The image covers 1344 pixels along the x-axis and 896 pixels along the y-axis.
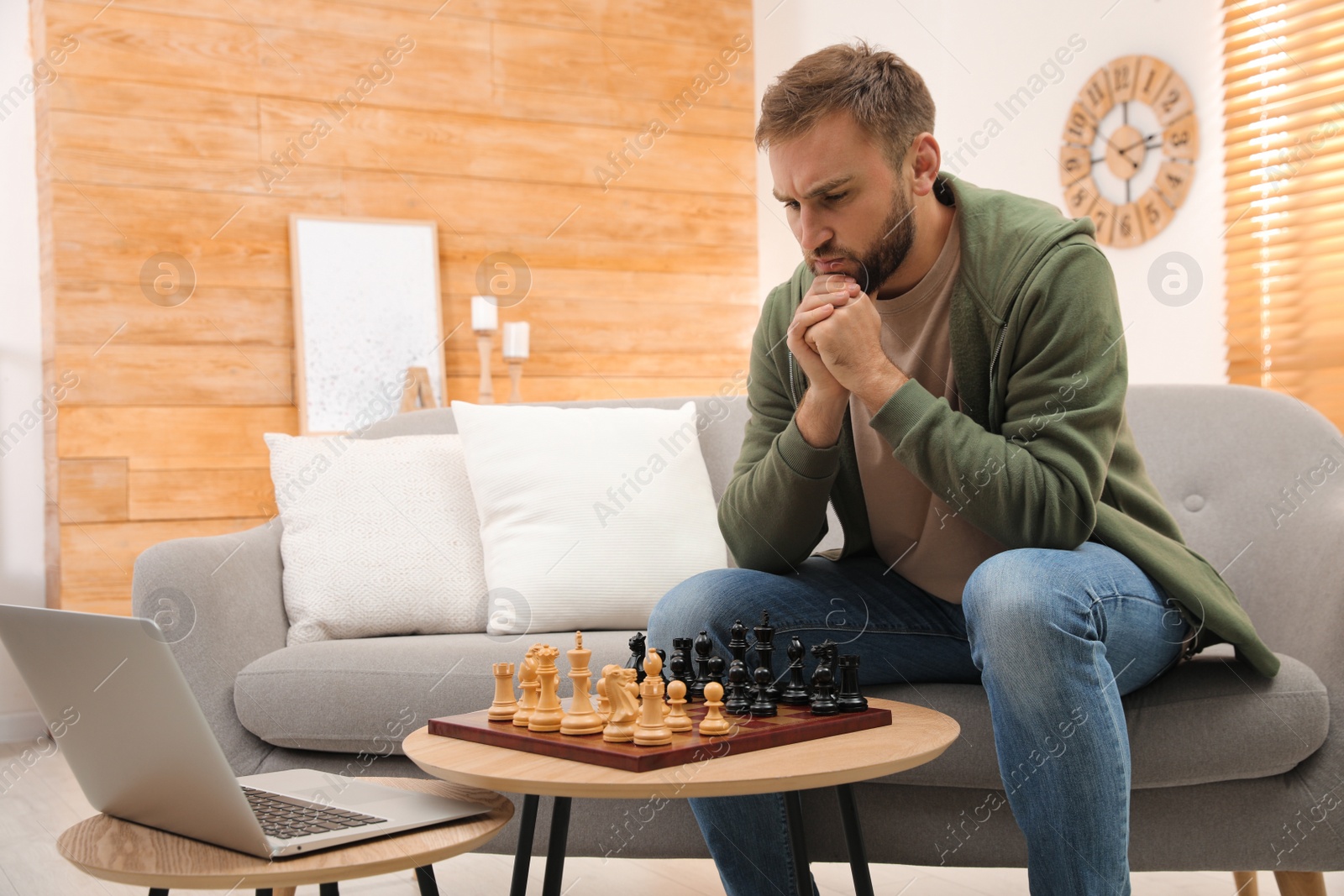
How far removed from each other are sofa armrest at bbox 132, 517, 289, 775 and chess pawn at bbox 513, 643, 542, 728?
75 cm

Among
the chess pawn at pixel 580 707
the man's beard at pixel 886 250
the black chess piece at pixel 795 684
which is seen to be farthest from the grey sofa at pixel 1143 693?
the man's beard at pixel 886 250

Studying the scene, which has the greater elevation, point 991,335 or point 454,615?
point 991,335

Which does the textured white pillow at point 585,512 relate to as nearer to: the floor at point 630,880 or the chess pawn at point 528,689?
the floor at point 630,880

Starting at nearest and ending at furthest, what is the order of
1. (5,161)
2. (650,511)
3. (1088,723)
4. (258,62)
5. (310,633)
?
(1088,723) < (310,633) < (650,511) < (5,161) < (258,62)

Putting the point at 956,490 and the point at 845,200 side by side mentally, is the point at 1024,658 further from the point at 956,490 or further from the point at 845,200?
the point at 845,200

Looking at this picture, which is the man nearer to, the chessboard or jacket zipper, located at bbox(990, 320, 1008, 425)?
jacket zipper, located at bbox(990, 320, 1008, 425)

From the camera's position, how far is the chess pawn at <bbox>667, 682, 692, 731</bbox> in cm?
106

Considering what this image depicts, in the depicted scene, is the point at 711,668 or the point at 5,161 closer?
the point at 711,668

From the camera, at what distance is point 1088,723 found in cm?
115

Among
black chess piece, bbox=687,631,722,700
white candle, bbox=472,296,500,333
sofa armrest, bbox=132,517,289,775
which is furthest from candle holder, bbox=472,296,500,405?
black chess piece, bbox=687,631,722,700

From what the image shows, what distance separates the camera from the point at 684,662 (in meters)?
1.27

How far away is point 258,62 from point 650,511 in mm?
2402

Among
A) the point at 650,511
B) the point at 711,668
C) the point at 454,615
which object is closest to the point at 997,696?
the point at 711,668

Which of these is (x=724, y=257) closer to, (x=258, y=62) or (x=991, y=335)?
(x=258, y=62)
